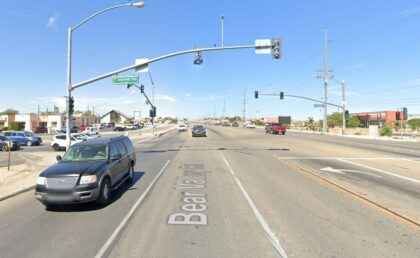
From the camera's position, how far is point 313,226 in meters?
6.71

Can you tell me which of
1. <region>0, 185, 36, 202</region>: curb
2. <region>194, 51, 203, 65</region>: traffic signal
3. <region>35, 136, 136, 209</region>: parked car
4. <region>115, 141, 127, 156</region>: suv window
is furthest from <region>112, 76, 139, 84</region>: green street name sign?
<region>35, 136, 136, 209</region>: parked car

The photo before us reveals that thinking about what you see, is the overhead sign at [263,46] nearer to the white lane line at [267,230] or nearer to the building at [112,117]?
the white lane line at [267,230]

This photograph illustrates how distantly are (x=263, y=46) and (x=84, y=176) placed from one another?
45.3ft

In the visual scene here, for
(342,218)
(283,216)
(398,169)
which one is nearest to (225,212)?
(283,216)

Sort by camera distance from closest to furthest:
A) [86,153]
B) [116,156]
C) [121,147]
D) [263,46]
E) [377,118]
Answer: [86,153], [116,156], [121,147], [263,46], [377,118]

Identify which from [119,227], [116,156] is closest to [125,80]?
[116,156]

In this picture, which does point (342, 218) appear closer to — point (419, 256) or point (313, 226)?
point (313, 226)

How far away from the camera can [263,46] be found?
62.7 feet

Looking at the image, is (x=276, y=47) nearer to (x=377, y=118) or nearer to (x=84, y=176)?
(x=84, y=176)

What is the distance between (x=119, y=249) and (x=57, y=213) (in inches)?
126

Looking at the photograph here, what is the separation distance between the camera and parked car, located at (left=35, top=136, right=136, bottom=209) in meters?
7.86

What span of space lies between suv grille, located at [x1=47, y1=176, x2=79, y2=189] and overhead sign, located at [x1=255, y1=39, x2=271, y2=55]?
45.2ft

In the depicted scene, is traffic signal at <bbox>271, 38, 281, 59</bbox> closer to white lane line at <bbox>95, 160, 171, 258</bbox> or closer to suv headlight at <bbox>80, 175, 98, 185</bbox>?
white lane line at <bbox>95, 160, 171, 258</bbox>

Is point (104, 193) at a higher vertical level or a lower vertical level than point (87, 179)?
lower
